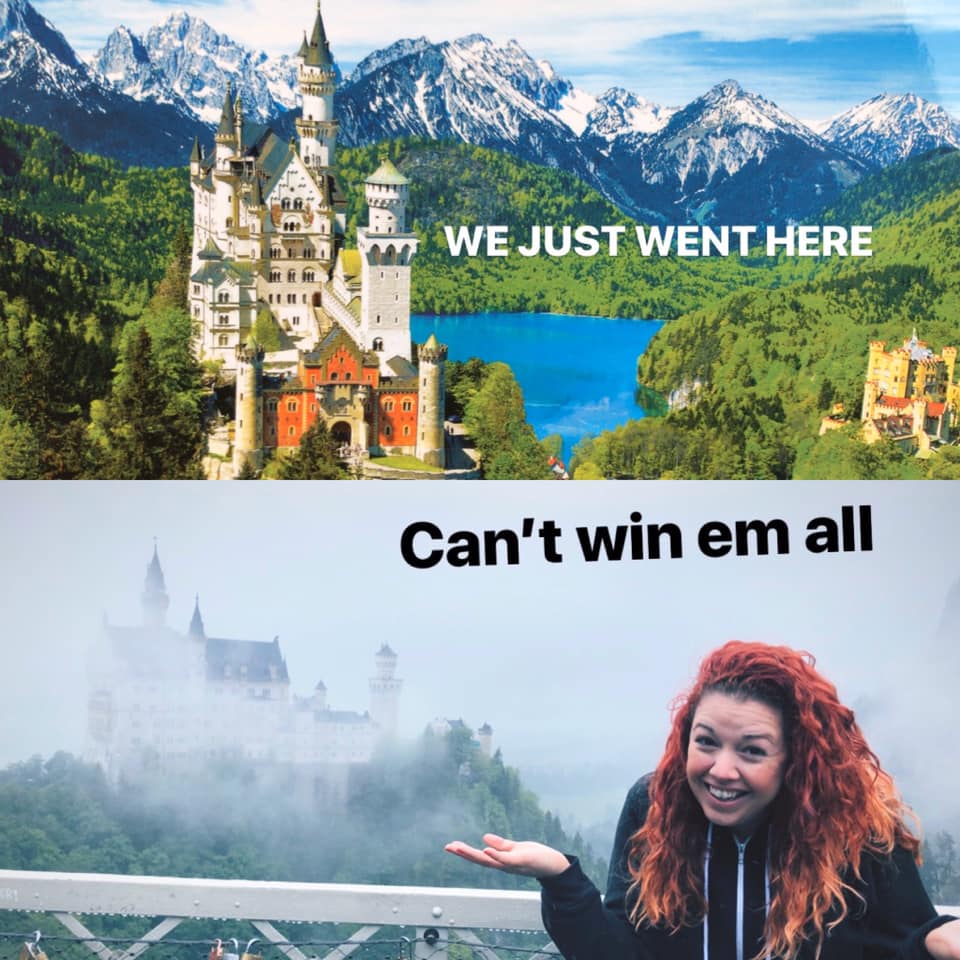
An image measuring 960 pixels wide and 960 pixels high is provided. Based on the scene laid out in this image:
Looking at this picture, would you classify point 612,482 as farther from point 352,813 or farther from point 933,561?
point 352,813

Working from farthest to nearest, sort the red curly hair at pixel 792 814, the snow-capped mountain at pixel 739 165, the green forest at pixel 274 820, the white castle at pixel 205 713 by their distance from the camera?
the green forest at pixel 274 820, the white castle at pixel 205 713, the snow-capped mountain at pixel 739 165, the red curly hair at pixel 792 814

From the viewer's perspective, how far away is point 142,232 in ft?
21.5

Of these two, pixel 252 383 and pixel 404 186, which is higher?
pixel 404 186

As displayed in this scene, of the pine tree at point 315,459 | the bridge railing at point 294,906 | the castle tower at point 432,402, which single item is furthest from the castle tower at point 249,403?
the bridge railing at point 294,906

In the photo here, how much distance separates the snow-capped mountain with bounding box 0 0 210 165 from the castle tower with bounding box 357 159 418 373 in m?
0.84

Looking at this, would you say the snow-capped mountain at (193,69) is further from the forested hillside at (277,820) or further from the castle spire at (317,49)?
the forested hillside at (277,820)

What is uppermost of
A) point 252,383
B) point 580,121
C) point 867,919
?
point 580,121

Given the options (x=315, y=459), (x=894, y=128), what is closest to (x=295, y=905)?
(x=315, y=459)

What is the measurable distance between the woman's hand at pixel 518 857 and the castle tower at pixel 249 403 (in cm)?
360

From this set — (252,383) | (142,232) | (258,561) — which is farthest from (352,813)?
(142,232)

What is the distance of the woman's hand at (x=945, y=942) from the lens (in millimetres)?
2779

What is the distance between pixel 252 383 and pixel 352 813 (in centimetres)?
252

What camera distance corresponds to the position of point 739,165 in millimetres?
6547

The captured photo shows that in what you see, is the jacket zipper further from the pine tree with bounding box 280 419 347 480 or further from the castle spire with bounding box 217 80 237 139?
the castle spire with bounding box 217 80 237 139
